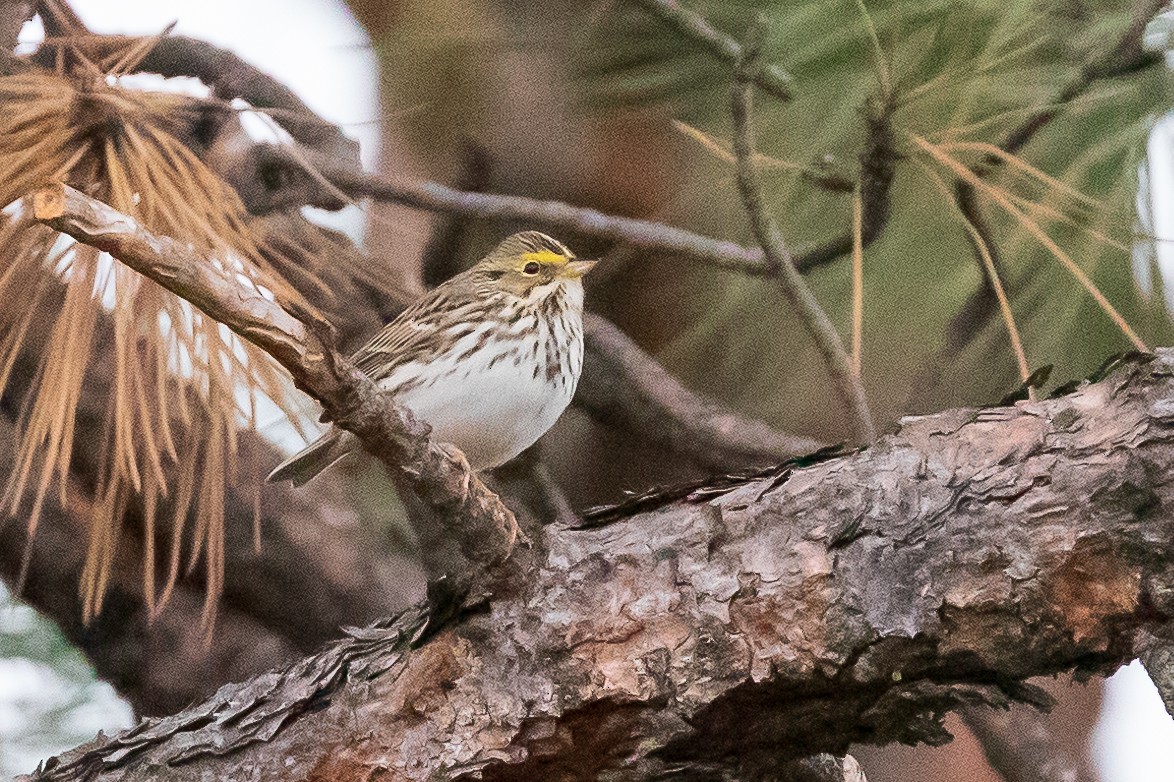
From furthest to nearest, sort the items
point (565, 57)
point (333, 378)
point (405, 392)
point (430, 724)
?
point (565, 57) → point (405, 392) → point (430, 724) → point (333, 378)

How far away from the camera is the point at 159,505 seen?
3.59 ft

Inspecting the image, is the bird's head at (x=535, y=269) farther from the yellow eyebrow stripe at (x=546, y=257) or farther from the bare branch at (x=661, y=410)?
the bare branch at (x=661, y=410)

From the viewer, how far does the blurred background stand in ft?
2.77

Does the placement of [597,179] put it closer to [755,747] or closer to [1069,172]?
[1069,172]

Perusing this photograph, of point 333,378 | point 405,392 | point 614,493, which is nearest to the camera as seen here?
point 333,378

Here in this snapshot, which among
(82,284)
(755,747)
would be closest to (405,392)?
(82,284)

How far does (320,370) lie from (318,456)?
0.37 metres

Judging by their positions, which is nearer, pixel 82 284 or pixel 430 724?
pixel 430 724

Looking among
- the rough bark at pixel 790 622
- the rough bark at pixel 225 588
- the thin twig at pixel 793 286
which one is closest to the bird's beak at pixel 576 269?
the thin twig at pixel 793 286

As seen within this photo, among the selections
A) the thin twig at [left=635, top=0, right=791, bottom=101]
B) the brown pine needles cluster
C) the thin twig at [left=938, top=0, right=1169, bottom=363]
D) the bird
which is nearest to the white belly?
the bird

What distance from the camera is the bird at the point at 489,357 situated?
0.80 meters

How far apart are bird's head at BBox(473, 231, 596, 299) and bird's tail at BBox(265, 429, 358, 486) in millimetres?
156

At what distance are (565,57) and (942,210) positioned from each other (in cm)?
35

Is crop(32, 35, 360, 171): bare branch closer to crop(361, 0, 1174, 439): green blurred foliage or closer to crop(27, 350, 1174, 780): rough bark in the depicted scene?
crop(361, 0, 1174, 439): green blurred foliage
